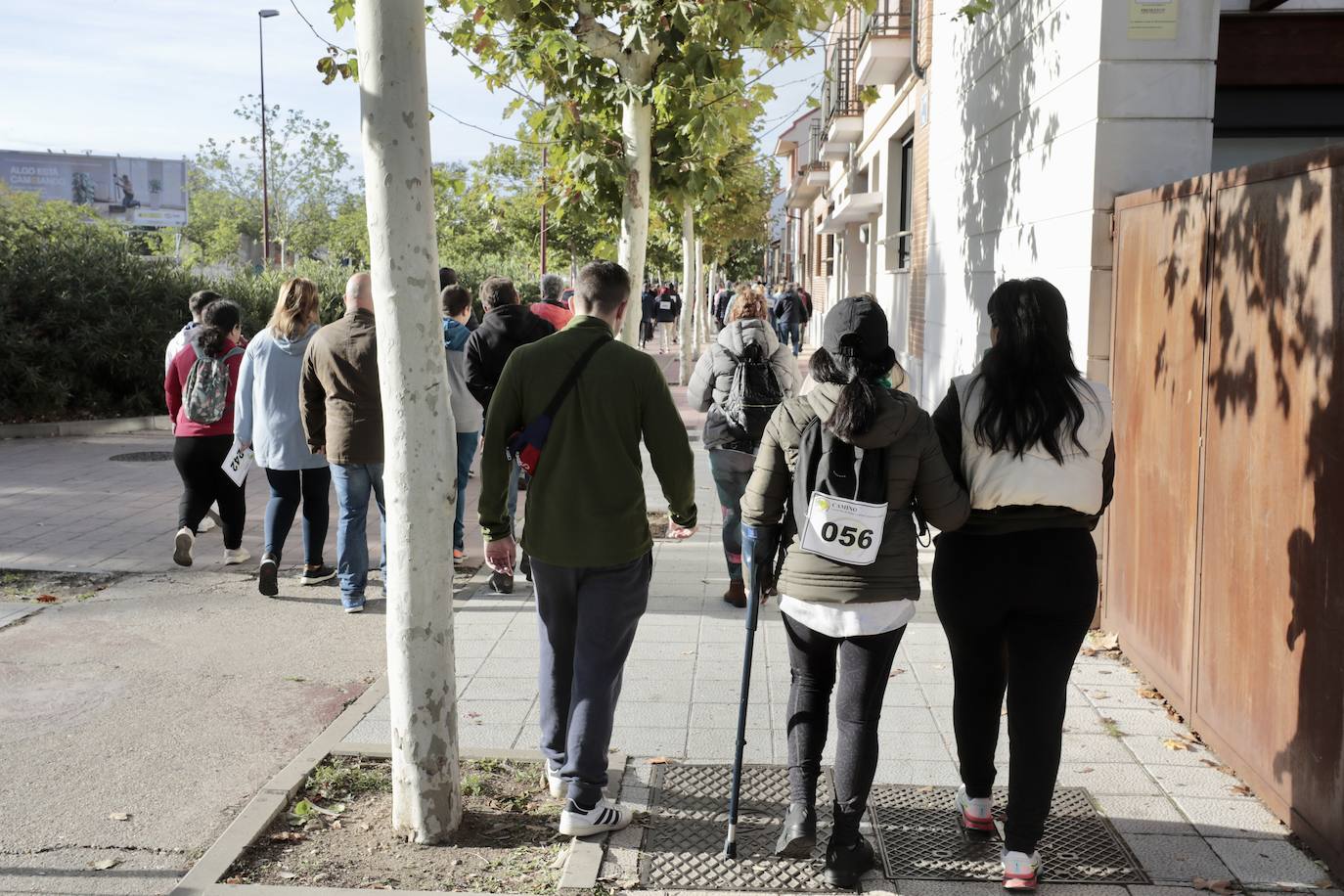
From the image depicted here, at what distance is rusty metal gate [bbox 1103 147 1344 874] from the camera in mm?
3939

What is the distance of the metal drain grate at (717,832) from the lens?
3.89m

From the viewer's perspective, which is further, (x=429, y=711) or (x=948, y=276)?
(x=948, y=276)

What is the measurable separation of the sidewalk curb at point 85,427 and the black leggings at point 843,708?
14378 millimetres

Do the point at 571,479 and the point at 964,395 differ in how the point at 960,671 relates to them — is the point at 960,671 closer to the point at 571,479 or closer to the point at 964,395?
the point at 964,395

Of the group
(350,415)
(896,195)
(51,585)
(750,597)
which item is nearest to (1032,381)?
(750,597)

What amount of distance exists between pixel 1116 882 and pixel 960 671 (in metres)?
0.79

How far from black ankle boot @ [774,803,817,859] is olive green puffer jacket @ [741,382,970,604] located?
28.4 inches

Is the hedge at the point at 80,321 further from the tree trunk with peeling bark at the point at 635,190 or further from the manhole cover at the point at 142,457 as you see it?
the tree trunk with peeling bark at the point at 635,190

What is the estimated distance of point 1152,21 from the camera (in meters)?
6.39

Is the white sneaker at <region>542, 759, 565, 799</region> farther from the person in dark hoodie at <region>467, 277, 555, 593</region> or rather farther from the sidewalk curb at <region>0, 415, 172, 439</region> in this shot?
the sidewalk curb at <region>0, 415, 172, 439</region>

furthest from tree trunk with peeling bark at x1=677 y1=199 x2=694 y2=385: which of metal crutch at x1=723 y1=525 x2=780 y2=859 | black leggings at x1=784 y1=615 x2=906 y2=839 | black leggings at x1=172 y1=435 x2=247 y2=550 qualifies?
black leggings at x1=784 y1=615 x2=906 y2=839

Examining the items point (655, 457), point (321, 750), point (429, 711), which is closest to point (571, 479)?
point (655, 457)

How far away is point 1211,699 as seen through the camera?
16.2 feet

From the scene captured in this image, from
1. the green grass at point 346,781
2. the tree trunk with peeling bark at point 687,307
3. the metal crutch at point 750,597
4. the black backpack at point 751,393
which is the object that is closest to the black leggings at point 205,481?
the black backpack at point 751,393
